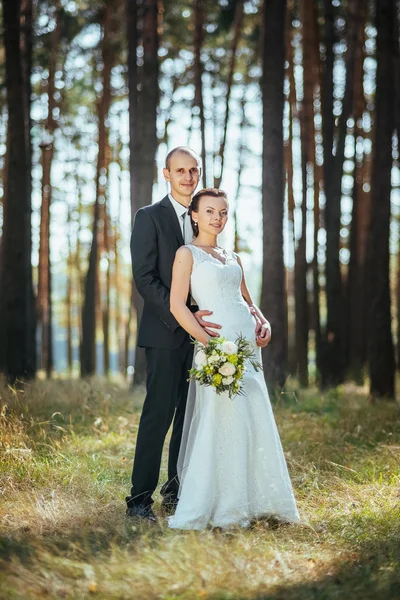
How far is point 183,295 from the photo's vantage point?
16.9 feet

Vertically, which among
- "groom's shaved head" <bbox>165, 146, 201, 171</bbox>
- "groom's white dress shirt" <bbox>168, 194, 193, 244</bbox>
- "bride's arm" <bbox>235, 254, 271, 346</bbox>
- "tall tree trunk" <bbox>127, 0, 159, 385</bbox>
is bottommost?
"bride's arm" <bbox>235, 254, 271, 346</bbox>

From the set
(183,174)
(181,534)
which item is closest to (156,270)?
(183,174)

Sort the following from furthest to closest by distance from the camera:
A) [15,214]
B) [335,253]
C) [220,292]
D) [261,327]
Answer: [335,253], [15,214], [261,327], [220,292]

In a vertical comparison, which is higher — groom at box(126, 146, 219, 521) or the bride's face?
the bride's face

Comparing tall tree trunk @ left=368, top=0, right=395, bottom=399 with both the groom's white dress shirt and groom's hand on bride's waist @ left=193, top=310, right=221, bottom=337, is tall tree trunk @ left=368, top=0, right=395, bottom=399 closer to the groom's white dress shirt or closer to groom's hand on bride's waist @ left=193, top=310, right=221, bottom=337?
the groom's white dress shirt

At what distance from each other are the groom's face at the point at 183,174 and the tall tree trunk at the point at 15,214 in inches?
285

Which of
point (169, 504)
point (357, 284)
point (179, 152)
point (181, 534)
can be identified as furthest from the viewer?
point (357, 284)

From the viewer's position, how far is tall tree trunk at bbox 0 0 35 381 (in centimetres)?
1215

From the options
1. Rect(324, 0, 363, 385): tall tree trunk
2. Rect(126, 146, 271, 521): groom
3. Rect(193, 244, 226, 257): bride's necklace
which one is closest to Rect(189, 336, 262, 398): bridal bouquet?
Rect(126, 146, 271, 521): groom

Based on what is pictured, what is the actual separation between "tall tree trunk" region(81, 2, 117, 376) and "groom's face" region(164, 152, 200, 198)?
11.8 m

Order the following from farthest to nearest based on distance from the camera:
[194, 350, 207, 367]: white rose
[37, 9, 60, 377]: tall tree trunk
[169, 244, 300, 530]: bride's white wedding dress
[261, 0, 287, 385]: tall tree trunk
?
[37, 9, 60, 377]: tall tree trunk, [261, 0, 287, 385]: tall tree trunk, [169, 244, 300, 530]: bride's white wedding dress, [194, 350, 207, 367]: white rose

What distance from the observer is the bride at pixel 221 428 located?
5098mm

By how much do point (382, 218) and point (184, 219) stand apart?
264 inches

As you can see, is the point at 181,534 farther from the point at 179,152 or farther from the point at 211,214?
the point at 179,152
